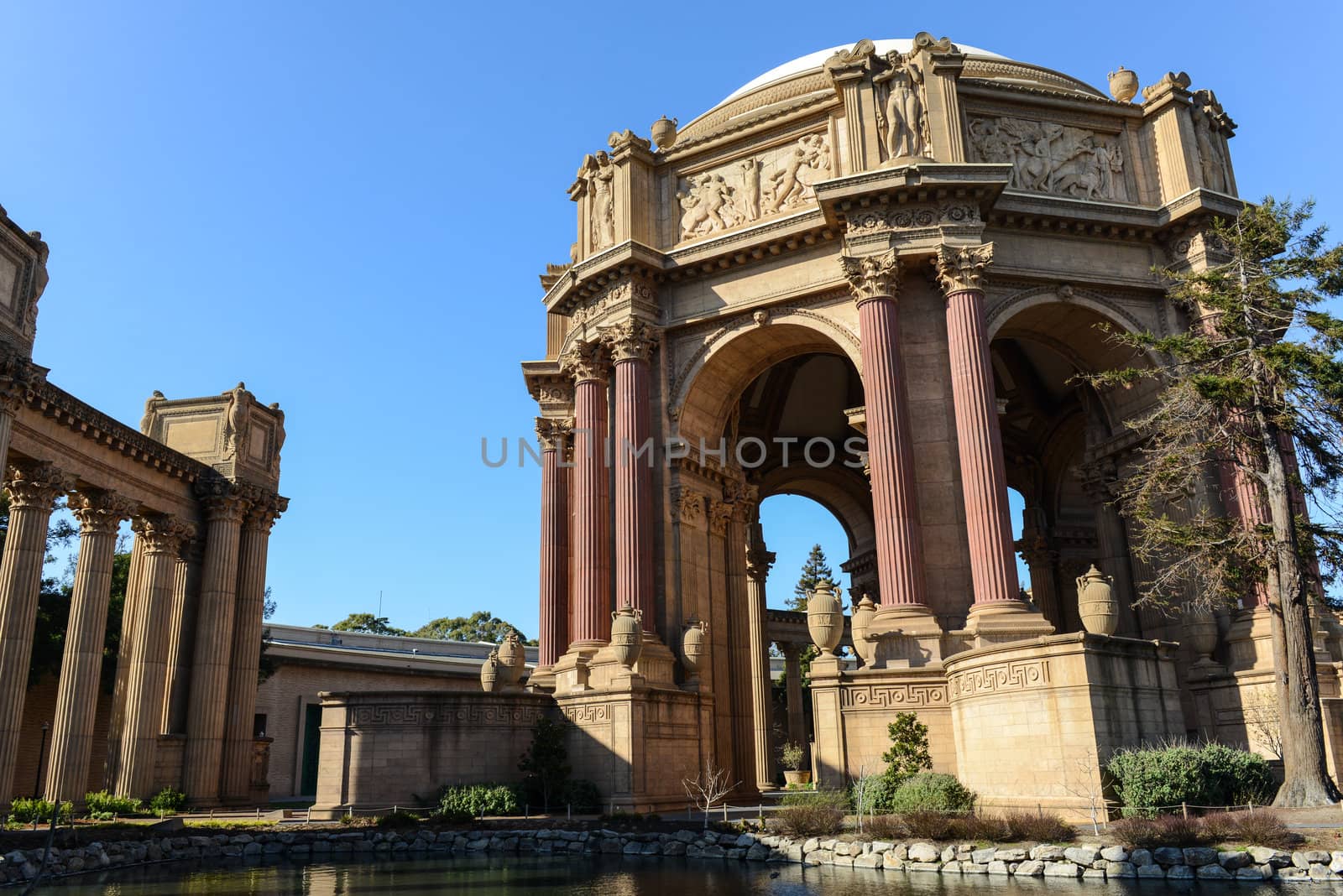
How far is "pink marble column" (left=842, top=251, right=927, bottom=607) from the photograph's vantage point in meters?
25.0

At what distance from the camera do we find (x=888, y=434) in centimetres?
2592

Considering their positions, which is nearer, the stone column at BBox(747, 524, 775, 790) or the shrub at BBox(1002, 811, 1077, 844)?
the shrub at BBox(1002, 811, 1077, 844)

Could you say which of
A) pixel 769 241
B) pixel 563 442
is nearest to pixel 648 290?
pixel 769 241

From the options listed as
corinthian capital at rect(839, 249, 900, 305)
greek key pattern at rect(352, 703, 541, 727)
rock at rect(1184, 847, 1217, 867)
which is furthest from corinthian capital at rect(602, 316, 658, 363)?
rock at rect(1184, 847, 1217, 867)

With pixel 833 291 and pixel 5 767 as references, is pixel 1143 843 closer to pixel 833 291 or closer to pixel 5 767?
pixel 833 291

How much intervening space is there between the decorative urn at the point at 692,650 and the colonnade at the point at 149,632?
16.1 metres

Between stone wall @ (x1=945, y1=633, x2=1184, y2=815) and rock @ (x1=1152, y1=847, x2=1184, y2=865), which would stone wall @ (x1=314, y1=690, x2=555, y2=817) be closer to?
stone wall @ (x1=945, y1=633, x2=1184, y2=815)

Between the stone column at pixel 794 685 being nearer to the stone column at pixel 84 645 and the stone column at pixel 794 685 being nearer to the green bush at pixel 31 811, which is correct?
the stone column at pixel 84 645

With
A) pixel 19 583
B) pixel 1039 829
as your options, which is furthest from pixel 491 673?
pixel 1039 829

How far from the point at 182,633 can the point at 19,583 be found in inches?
310

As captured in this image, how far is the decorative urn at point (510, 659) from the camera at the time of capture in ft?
97.2

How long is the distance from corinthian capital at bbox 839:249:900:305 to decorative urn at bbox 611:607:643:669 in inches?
404

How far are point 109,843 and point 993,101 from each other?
93.4ft

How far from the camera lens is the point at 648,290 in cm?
3131
